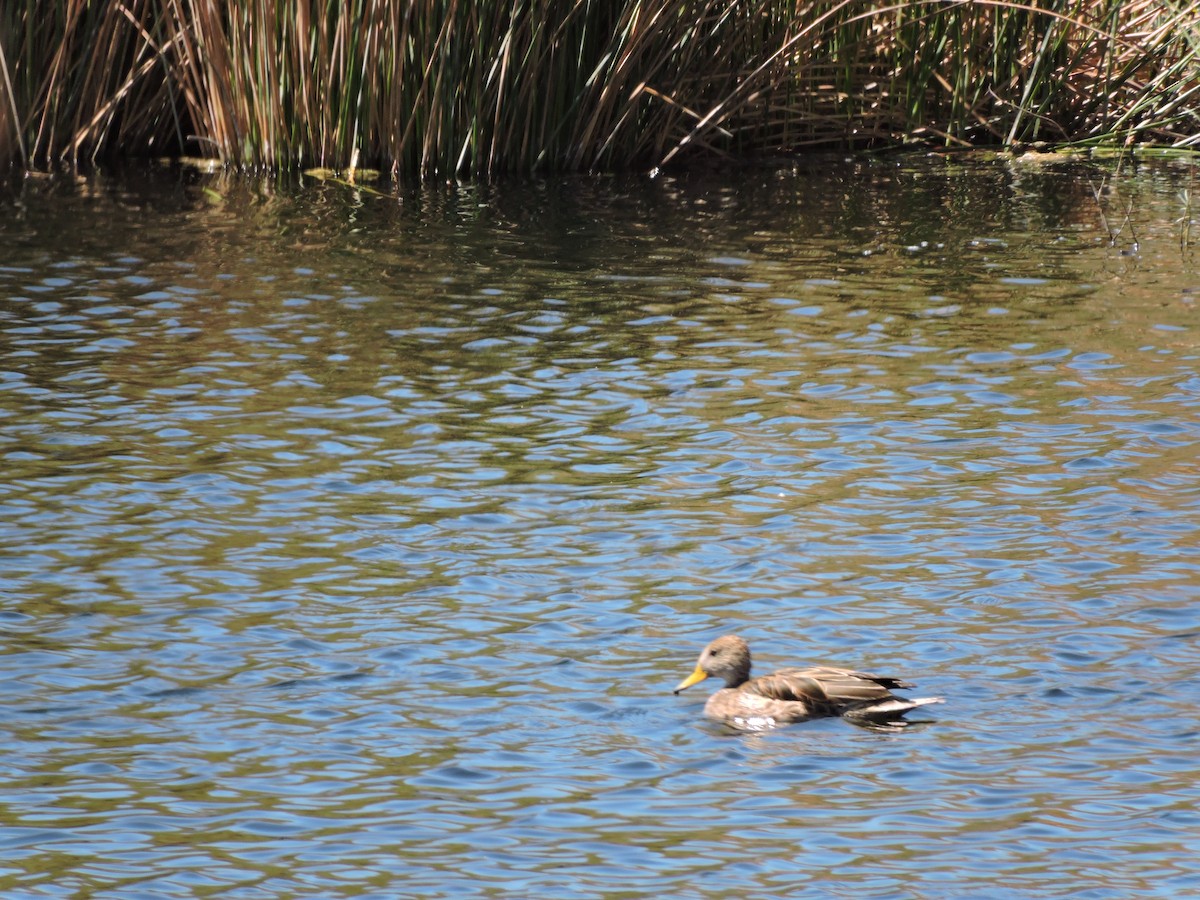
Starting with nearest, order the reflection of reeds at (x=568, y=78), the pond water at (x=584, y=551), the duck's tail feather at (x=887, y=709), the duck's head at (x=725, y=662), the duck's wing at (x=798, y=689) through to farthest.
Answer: the pond water at (x=584, y=551), the duck's tail feather at (x=887, y=709), the duck's wing at (x=798, y=689), the duck's head at (x=725, y=662), the reflection of reeds at (x=568, y=78)

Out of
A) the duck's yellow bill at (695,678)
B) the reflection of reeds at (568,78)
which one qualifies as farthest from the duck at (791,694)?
the reflection of reeds at (568,78)

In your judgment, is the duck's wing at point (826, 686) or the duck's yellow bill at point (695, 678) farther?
the duck's yellow bill at point (695, 678)

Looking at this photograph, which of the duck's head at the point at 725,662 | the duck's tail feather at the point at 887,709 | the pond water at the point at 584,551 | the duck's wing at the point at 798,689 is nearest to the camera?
the pond water at the point at 584,551

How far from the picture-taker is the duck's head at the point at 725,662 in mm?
6578

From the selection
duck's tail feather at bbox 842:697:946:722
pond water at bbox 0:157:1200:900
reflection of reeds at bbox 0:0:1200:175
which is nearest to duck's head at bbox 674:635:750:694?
pond water at bbox 0:157:1200:900

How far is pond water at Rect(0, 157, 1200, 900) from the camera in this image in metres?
5.59

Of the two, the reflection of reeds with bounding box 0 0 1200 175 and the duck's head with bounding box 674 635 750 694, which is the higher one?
the reflection of reeds with bounding box 0 0 1200 175

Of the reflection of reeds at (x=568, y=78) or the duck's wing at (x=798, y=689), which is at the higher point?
the reflection of reeds at (x=568, y=78)

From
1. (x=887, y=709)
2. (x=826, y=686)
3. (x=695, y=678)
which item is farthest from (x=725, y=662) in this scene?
(x=887, y=709)

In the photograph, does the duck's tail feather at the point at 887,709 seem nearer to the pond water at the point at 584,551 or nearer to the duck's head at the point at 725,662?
the pond water at the point at 584,551

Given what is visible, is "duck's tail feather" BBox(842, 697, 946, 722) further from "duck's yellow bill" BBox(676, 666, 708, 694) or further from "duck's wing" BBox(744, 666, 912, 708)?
"duck's yellow bill" BBox(676, 666, 708, 694)

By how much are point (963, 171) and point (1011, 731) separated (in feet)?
39.0

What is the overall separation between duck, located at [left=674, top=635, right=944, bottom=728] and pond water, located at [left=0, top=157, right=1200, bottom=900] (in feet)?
0.27

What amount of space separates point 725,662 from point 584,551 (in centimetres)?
169
